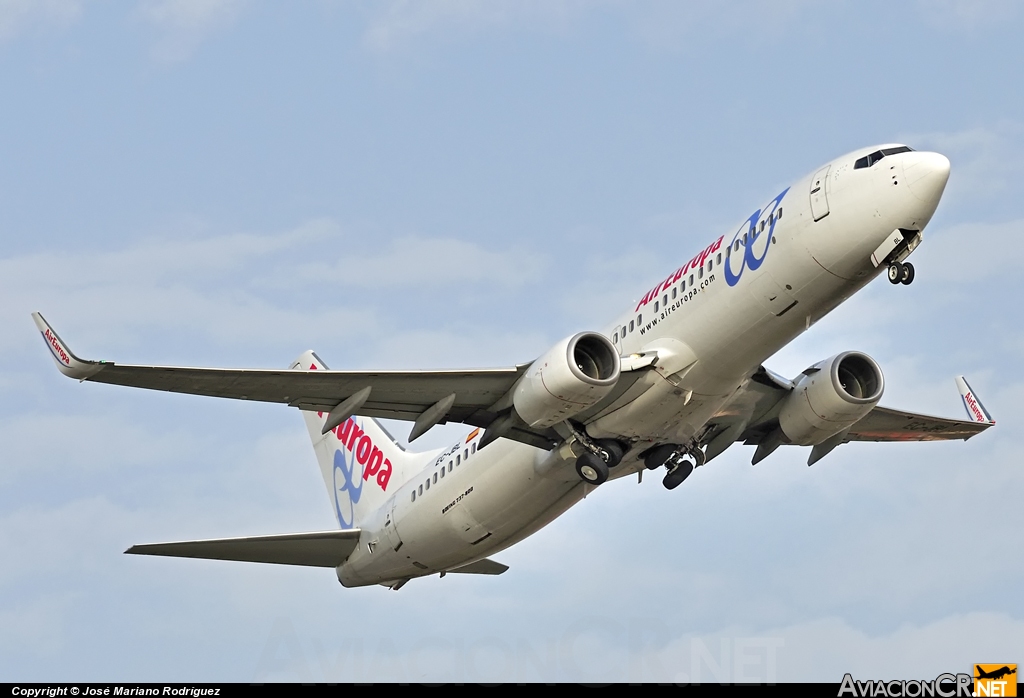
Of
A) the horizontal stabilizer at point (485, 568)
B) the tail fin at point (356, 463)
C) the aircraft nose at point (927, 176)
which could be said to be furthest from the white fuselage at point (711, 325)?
the tail fin at point (356, 463)

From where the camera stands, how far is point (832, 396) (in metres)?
36.2

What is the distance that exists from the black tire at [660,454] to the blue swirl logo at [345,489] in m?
11.7

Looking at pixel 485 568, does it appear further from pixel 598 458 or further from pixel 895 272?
pixel 895 272

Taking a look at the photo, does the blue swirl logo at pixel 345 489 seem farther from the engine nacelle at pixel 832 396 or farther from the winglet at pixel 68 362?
the winglet at pixel 68 362

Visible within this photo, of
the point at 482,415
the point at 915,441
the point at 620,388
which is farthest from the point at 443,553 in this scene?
the point at 915,441

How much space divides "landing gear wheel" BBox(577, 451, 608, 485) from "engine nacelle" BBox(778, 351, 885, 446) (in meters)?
5.45

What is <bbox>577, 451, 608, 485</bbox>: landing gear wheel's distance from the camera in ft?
113

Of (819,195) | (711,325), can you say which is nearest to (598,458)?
(711,325)

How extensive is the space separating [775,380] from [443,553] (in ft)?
31.4

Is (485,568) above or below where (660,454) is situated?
above

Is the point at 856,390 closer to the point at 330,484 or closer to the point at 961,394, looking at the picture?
the point at 961,394

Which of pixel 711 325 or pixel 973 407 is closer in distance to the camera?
pixel 711 325

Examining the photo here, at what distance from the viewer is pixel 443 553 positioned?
38.8m

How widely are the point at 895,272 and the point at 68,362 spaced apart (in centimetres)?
1677
